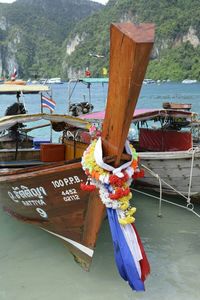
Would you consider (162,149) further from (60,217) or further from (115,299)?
(115,299)

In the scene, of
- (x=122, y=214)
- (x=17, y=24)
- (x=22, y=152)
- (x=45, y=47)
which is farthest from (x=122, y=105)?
(x=17, y=24)

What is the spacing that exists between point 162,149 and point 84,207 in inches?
203

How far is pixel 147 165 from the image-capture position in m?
8.73

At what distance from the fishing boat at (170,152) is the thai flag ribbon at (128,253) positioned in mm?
2868

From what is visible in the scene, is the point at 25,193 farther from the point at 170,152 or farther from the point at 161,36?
the point at 161,36

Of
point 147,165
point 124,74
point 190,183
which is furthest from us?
point 147,165

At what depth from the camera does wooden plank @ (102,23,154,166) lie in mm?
3701

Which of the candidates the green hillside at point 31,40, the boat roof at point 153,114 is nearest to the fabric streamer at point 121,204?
the boat roof at point 153,114

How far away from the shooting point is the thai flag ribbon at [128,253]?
4.61 m

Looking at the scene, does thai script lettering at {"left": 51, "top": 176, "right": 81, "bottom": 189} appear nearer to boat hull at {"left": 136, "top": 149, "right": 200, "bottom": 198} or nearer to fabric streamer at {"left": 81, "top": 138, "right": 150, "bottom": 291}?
fabric streamer at {"left": 81, "top": 138, "right": 150, "bottom": 291}

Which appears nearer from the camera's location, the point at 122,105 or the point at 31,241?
the point at 122,105

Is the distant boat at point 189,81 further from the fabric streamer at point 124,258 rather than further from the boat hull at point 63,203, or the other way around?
the fabric streamer at point 124,258

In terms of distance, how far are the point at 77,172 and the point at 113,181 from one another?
1195mm

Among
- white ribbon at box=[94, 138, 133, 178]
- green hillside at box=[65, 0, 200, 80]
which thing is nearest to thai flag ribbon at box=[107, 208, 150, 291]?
white ribbon at box=[94, 138, 133, 178]
